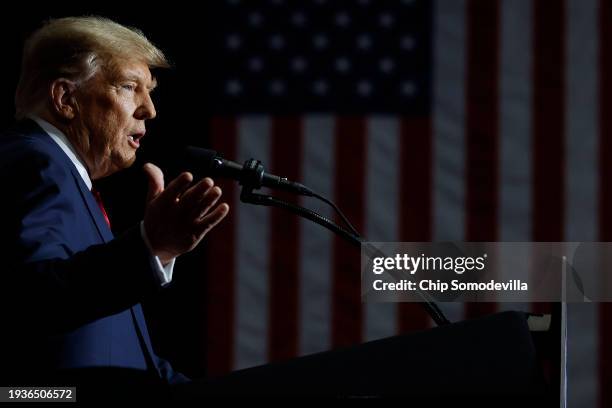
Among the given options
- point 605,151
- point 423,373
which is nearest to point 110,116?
point 423,373

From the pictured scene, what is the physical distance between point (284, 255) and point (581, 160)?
1.02 meters

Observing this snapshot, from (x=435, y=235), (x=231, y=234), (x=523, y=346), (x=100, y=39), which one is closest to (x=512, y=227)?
(x=435, y=235)

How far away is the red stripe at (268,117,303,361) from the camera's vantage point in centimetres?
288

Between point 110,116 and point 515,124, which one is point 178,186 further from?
point 515,124

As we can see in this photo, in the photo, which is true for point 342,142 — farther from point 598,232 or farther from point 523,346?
point 523,346

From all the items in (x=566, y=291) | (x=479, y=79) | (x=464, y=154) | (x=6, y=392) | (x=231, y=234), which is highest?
(x=479, y=79)

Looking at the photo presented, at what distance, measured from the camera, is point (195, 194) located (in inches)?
38.3

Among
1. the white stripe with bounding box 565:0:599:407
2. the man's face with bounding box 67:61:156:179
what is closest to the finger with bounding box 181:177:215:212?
the man's face with bounding box 67:61:156:179

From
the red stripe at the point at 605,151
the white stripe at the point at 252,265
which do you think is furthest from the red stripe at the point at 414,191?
the red stripe at the point at 605,151

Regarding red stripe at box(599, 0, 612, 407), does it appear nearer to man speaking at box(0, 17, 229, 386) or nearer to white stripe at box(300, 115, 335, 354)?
white stripe at box(300, 115, 335, 354)

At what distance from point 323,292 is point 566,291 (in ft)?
6.23

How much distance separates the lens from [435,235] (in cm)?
288

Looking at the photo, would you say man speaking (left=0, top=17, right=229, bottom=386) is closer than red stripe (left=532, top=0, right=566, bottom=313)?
Yes

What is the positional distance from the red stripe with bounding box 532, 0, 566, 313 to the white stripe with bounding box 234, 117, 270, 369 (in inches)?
35.0
